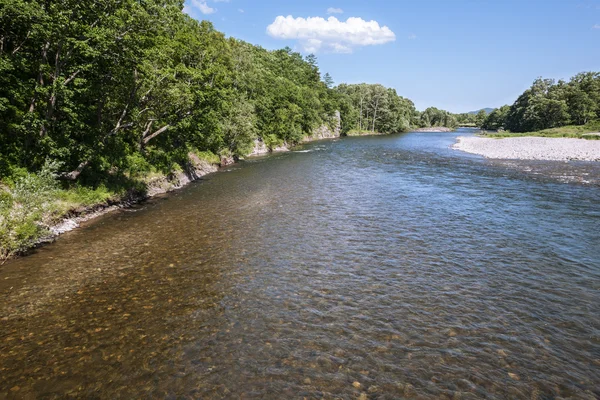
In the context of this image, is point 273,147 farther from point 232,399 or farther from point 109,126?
point 232,399

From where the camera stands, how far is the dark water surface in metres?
8.88

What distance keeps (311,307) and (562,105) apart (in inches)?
5450

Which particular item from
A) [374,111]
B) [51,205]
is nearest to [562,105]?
[374,111]

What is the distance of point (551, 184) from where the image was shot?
32.5 meters

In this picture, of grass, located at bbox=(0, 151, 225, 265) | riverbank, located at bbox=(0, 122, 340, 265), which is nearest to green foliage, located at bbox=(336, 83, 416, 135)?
riverbank, located at bbox=(0, 122, 340, 265)

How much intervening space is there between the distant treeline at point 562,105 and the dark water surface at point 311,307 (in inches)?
4618

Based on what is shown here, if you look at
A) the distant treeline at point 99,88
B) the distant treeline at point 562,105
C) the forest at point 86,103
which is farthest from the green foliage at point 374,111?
the forest at point 86,103

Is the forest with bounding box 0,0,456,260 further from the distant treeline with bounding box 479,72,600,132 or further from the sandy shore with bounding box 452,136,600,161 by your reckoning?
the distant treeline with bounding box 479,72,600,132

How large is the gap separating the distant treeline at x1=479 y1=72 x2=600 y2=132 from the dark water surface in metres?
117

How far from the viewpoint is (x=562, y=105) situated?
111 meters

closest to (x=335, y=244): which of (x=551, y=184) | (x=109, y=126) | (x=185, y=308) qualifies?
(x=185, y=308)

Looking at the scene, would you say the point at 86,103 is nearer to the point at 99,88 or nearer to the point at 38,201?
the point at 99,88

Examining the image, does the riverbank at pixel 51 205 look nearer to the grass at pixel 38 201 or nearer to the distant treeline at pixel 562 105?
the grass at pixel 38 201

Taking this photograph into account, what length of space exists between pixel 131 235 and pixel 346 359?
52.3 feet
